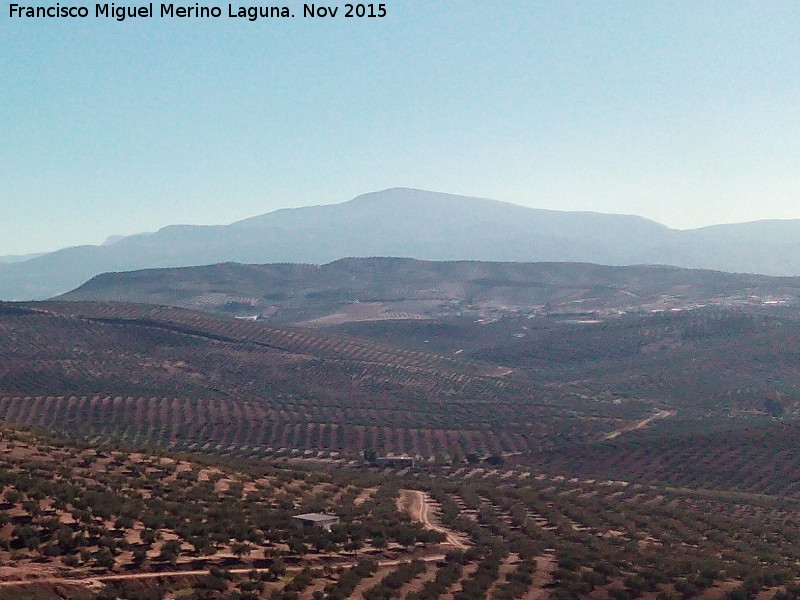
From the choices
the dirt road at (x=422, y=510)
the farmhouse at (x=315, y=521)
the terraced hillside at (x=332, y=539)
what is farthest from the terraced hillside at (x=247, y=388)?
the farmhouse at (x=315, y=521)

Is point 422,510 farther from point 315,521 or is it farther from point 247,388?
point 247,388

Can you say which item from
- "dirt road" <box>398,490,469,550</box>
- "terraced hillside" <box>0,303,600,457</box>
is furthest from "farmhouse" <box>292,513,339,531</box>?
"terraced hillside" <box>0,303,600,457</box>

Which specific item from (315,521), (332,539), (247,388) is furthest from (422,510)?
(247,388)

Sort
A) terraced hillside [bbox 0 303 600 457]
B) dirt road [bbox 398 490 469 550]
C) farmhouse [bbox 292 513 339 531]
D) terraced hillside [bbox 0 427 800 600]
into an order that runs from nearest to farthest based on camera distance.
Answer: terraced hillside [bbox 0 427 800 600] → farmhouse [bbox 292 513 339 531] → dirt road [bbox 398 490 469 550] → terraced hillside [bbox 0 303 600 457]

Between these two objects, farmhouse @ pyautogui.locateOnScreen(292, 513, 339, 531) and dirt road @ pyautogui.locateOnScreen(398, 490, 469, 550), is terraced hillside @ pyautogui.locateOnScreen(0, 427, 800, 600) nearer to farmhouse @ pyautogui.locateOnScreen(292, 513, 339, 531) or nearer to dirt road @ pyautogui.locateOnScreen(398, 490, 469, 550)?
dirt road @ pyautogui.locateOnScreen(398, 490, 469, 550)

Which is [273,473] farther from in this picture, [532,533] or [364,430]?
[364,430]

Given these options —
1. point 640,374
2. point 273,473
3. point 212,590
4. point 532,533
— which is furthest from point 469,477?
point 640,374

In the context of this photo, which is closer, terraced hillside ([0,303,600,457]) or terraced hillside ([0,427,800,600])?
terraced hillside ([0,427,800,600])

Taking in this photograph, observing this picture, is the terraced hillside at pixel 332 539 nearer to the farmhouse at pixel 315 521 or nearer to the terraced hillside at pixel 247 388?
the farmhouse at pixel 315 521
